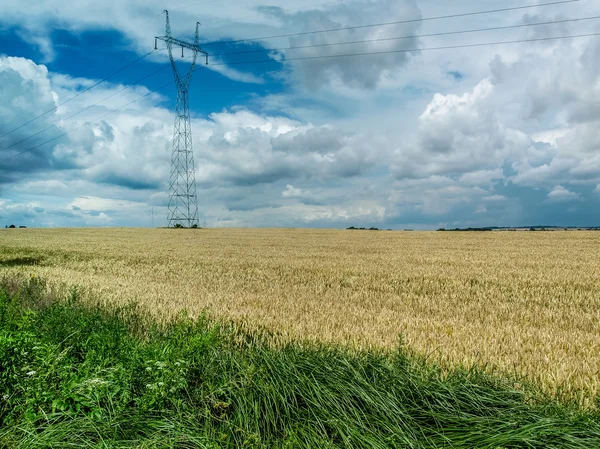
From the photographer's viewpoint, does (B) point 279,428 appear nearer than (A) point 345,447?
No

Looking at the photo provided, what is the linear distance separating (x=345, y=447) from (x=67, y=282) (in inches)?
522

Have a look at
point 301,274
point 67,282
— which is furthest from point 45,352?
point 301,274

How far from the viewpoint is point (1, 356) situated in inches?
176

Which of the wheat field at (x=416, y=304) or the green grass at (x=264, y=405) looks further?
the wheat field at (x=416, y=304)

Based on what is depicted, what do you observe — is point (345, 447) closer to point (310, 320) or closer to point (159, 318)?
point (310, 320)

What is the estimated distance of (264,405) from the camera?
13.9 feet

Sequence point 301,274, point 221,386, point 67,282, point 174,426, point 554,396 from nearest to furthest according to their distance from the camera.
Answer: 1. point 174,426
2. point 221,386
3. point 554,396
4. point 67,282
5. point 301,274

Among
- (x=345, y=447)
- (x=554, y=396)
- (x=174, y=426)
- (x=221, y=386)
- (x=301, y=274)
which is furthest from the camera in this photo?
(x=301, y=274)

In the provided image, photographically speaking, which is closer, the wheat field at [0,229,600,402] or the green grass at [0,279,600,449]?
Result: the green grass at [0,279,600,449]

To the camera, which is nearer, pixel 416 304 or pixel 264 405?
pixel 264 405

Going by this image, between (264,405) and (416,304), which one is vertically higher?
(264,405)

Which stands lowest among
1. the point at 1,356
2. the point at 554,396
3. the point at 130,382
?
the point at 554,396

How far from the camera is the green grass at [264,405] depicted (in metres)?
3.65

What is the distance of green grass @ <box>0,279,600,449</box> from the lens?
12.0ft
